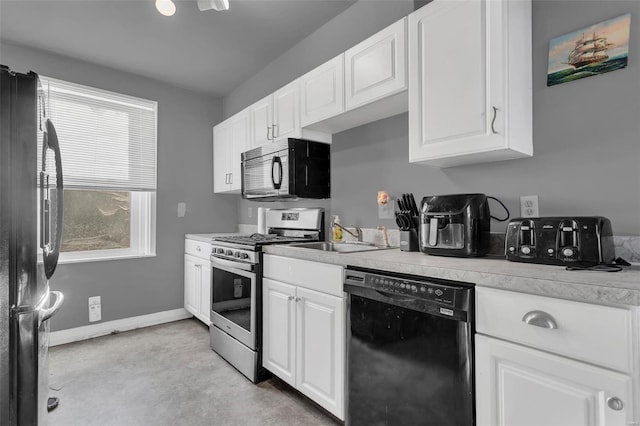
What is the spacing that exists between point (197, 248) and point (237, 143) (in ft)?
3.75

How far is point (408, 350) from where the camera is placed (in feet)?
4.44

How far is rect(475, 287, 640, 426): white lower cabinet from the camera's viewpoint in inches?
34.5

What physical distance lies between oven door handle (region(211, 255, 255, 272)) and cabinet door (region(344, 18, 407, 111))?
1.23 metres

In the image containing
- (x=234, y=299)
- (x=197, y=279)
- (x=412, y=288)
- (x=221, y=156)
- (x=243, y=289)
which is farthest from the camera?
(x=221, y=156)

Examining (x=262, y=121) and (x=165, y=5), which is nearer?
(x=165, y=5)

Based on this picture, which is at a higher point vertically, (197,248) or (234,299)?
(197,248)

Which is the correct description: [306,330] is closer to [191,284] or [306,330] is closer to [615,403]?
[615,403]

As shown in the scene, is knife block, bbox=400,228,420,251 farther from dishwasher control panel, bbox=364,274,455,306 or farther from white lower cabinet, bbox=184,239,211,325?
white lower cabinet, bbox=184,239,211,325

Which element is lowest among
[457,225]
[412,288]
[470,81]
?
[412,288]

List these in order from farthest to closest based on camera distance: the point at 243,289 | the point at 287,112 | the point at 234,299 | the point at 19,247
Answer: the point at 287,112 → the point at 234,299 → the point at 243,289 → the point at 19,247

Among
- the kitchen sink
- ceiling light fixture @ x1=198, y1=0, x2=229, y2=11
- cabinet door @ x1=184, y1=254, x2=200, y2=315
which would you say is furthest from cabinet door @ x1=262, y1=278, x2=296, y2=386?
ceiling light fixture @ x1=198, y1=0, x2=229, y2=11

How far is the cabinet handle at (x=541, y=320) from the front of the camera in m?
0.98

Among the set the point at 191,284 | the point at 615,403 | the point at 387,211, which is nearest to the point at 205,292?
the point at 191,284

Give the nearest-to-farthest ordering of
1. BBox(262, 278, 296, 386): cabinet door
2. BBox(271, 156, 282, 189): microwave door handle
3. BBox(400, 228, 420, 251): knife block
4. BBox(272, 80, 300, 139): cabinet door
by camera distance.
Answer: BBox(400, 228, 420, 251): knife block → BBox(262, 278, 296, 386): cabinet door → BBox(272, 80, 300, 139): cabinet door → BBox(271, 156, 282, 189): microwave door handle
